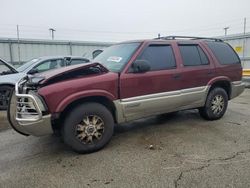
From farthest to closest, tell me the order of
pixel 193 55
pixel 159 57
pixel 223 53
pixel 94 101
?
pixel 223 53, pixel 193 55, pixel 159 57, pixel 94 101

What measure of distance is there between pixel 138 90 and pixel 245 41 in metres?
10.3

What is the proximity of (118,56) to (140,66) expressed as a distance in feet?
2.01

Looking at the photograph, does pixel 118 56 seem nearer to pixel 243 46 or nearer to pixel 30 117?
pixel 30 117

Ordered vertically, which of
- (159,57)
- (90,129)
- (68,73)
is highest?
(159,57)

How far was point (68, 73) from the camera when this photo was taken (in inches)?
146

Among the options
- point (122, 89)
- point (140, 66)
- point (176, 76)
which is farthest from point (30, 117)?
point (176, 76)

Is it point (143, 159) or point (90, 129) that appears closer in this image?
point (143, 159)

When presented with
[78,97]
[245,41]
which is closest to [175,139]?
[78,97]

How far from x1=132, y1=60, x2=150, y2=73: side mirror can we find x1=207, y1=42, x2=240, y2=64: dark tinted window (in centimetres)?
206

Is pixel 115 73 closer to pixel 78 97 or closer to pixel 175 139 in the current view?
pixel 78 97

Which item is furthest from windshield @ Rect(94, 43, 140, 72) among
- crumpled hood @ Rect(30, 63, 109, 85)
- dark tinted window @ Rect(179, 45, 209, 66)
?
dark tinted window @ Rect(179, 45, 209, 66)

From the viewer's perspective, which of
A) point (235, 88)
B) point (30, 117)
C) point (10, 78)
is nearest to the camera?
point (30, 117)

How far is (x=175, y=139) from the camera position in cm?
435

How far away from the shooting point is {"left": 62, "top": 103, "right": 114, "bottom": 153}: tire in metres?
3.65
